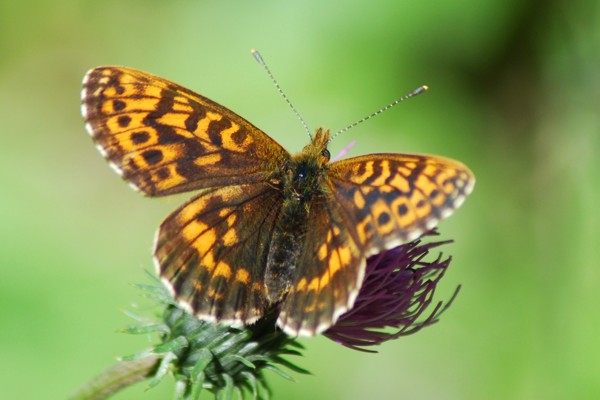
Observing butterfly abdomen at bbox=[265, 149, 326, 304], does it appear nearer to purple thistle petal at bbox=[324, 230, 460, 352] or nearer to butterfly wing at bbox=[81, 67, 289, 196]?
butterfly wing at bbox=[81, 67, 289, 196]

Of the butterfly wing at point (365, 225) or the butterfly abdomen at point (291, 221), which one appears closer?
the butterfly wing at point (365, 225)

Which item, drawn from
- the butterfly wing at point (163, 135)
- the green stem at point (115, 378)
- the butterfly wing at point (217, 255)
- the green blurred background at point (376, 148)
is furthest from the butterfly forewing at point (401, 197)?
the green blurred background at point (376, 148)

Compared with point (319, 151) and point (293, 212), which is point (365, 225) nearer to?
point (293, 212)

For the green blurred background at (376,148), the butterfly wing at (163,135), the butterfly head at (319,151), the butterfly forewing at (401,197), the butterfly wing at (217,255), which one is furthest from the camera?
the green blurred background at (376,148)

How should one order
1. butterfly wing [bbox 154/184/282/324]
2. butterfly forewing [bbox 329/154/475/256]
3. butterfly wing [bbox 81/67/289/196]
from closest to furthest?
butterfly forewing [bbox 329/154/475/256] → butterfly wing [bbox 154/184/282/324] → butterfly wing [bbox 81/67/289/196]

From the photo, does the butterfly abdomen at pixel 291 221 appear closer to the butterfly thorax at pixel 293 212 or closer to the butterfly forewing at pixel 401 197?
the butterfly thorax at pixel 293 212

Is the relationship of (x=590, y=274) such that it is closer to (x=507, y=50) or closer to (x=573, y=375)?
(x=573, y=375)

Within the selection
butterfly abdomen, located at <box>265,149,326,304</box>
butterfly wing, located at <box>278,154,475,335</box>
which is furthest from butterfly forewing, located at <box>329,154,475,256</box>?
butterfly abdomen, located at <box>265,149,326,304</box>
